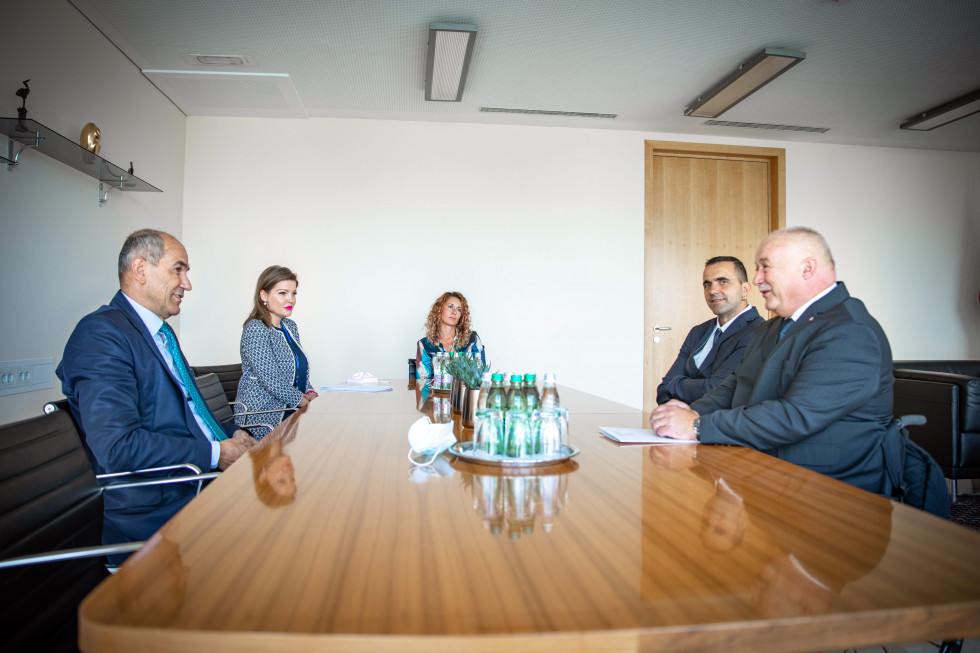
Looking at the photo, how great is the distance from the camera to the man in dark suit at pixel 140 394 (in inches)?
66.4

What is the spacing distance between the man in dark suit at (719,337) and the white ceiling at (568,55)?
60.2 inches

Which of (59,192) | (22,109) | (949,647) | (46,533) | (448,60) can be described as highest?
(448,60)

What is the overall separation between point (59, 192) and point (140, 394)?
7.51ft

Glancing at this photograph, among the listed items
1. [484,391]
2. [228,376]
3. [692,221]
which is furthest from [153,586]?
[692,221]

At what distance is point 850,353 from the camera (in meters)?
1.67

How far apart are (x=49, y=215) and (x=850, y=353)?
393cm

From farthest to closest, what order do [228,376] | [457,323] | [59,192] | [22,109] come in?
[457,323] → [228,376] → [59,192] → [22,109]

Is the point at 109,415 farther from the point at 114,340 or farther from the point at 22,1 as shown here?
the point at 22,1

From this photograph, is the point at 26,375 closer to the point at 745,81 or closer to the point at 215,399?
the point at 215,399

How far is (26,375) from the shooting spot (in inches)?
123

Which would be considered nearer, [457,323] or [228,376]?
[228,376]

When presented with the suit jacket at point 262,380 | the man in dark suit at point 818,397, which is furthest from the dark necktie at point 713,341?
the suit jacket at point 262,380

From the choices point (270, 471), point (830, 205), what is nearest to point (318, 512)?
point (270, 471)

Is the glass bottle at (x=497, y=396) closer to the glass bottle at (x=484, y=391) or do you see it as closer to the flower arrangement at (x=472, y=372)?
the glass bottle at (x=484, y=391)
